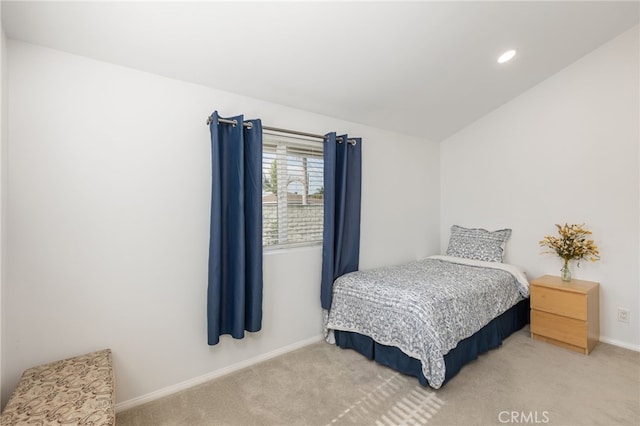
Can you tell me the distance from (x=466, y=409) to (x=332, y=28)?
2489mm

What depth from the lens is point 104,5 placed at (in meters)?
1.50

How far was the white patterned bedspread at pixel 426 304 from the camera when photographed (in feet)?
6.73

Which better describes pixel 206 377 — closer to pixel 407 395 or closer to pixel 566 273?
pixel 407 395

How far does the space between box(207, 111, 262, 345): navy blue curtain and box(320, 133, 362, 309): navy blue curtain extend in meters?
0.66

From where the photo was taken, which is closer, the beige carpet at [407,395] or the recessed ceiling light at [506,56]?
the beige carpet at [407,395]

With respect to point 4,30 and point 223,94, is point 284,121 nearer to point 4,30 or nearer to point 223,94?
point 223,94

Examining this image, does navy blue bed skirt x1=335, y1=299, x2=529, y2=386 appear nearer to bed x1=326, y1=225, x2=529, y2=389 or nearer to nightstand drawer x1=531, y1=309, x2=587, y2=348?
bed x1=326, y1=225, x2=529, y2=389

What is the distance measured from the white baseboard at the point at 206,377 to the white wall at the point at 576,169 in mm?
2580

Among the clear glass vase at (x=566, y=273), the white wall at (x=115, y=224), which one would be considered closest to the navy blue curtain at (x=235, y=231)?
the white wall at (x=115, y=224)

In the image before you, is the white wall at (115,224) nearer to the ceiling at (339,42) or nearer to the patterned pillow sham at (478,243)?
the ceiling at (339,42)

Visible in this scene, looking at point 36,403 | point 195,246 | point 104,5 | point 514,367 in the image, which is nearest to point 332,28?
point 104,5

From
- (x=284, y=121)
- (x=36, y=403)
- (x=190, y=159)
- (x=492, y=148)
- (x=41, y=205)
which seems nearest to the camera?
(x=36, y=403)

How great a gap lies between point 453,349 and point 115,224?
239 centimetres

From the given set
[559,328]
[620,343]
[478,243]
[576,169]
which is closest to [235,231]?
[478,243]
